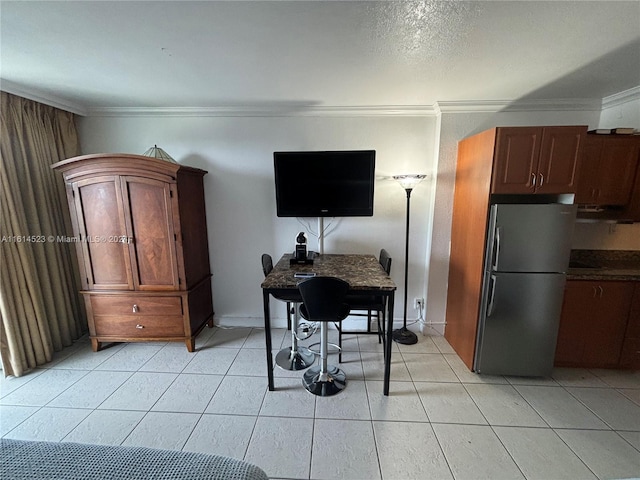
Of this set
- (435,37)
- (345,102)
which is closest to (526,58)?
(435,37)

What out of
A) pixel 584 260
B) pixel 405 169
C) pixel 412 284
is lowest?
pixel 412 284

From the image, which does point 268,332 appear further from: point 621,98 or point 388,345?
point 621,98

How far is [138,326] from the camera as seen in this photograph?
2.55m

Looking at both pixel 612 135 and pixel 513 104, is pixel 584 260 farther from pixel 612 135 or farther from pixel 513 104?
pixel 513 104

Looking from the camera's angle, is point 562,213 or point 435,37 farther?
point 562,213

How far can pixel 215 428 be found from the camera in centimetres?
176

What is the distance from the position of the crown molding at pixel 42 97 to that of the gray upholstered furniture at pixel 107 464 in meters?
2.66

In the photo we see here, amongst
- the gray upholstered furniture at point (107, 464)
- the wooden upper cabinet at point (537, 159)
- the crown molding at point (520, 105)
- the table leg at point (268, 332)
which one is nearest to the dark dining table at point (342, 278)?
the table leg at point (268, 332)

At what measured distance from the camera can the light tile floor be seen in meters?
1.54

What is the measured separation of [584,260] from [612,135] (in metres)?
1.19

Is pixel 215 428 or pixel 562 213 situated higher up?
pixel 562 213

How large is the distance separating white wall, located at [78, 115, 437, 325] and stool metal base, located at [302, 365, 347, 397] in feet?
3.96

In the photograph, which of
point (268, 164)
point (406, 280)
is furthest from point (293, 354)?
point (268, 164)

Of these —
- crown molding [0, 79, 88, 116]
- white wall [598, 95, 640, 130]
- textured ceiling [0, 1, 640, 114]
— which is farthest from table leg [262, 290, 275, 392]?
white wall [598, 95, 640, 130]
